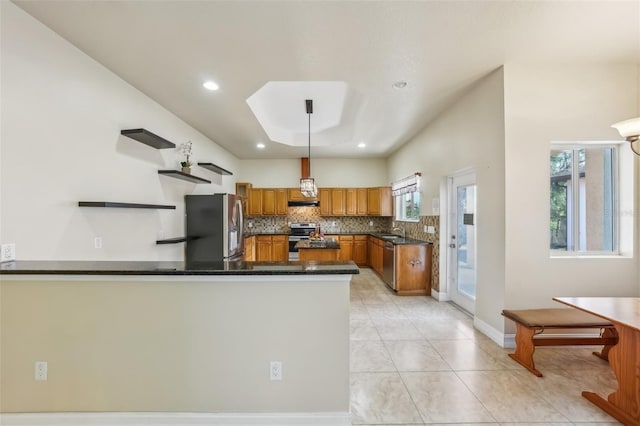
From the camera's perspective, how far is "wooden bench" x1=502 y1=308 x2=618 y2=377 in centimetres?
237

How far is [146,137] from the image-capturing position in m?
3.02

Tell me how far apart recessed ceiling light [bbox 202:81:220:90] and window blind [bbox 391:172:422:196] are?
12.2 feet

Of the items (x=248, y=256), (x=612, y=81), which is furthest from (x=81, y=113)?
(x=612, y=81)

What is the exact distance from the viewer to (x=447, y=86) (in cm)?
322

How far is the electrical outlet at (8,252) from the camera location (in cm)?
186

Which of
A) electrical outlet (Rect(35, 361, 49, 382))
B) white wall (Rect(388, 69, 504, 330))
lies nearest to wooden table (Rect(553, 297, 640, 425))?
white wall (Rect(388, 69, 504, 330))

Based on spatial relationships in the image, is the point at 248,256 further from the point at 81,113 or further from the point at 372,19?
the point at 372,19

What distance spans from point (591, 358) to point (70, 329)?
436cm

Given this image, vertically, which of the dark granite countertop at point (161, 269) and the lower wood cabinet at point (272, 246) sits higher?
the dark granite countertop at point (161, 269)

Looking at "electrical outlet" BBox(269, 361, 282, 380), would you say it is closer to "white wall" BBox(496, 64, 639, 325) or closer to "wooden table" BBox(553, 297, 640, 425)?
"wooden table" BBox(553, 297, 640, 425)

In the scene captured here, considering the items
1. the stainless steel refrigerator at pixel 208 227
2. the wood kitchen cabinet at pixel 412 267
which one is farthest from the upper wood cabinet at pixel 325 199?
the stainless steel refrigerator at pixel 208 227

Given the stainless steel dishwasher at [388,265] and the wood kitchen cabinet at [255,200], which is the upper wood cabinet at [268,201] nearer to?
the wood kitchen cabinet at [255,200]

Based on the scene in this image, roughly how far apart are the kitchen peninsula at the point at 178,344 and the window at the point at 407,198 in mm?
4001

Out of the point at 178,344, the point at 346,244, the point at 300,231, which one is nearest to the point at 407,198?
the point at 346,244
